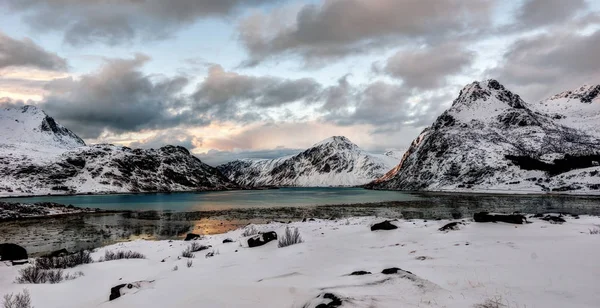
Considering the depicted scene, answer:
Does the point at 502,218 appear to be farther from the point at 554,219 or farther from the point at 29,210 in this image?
the point at 29,210

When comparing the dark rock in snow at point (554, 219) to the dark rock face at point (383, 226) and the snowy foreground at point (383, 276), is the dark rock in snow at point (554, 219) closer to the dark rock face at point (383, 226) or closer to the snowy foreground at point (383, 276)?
the snowy foreground at point (383, 276)

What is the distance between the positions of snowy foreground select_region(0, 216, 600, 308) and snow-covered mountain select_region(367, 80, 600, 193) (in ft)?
325

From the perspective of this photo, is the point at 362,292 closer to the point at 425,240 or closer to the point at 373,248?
the point at 373,248

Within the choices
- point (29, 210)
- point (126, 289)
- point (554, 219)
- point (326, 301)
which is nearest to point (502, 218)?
point (554, 219)

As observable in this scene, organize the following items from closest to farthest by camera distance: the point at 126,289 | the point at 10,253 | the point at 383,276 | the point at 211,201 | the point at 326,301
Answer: the point at 326,301, the point at 383,276, the point at 126,289, the point at 10,253, the point at 211,201

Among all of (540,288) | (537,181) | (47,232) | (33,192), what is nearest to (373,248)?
(540,288)

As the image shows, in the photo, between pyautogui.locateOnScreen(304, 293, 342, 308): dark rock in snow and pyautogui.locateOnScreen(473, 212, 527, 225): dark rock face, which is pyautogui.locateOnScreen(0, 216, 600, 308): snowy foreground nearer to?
pyautogui.locateOnScreen(304, 293, 342, 308): dark rock in snow

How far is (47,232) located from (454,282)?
36.9 metres

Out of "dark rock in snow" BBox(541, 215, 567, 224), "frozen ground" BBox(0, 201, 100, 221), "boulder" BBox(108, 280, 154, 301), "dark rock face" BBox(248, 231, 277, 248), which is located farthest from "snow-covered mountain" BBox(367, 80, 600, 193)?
"frozen ground" BBox(0, 201, 100, 221)

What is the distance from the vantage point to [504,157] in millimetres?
137750

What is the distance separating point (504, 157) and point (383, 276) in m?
158

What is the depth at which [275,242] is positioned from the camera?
1492 cm

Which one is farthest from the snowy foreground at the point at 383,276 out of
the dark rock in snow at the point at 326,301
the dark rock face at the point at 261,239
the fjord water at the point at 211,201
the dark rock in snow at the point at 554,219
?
the fjord water at the point at 211,201

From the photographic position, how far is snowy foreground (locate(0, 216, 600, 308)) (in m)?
5.15
